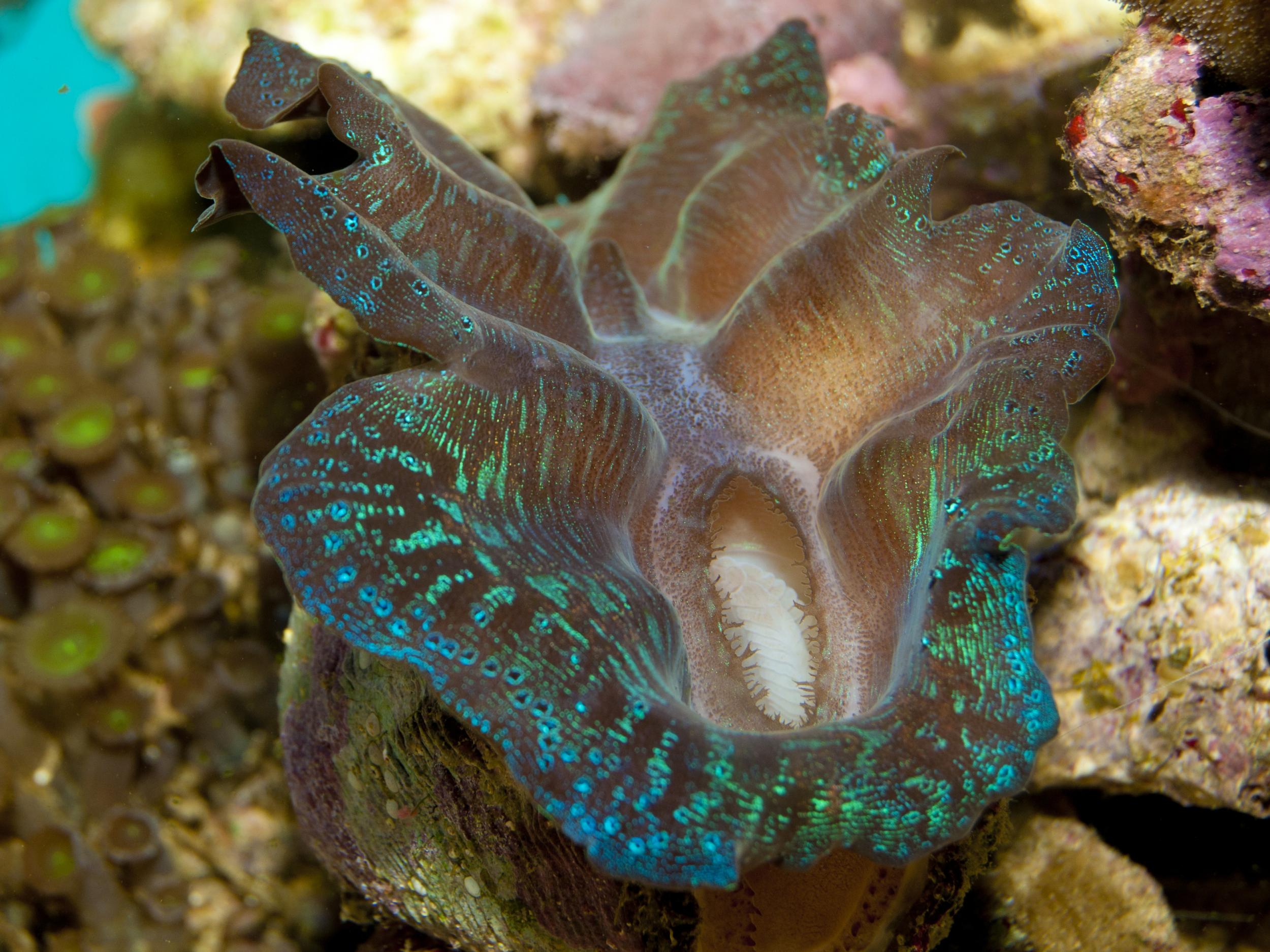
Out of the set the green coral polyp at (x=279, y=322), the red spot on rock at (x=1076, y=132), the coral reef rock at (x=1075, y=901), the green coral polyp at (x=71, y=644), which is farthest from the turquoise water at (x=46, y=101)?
the coral reef rock at (x=1075, y=901)

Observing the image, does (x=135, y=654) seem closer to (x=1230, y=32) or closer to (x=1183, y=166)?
(x=1183, y=166)

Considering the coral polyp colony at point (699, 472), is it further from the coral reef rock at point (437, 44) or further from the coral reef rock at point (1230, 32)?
the coral reef rock at point (437, 44)

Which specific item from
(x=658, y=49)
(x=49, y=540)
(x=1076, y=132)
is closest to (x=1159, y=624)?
(x=1076, y=132)

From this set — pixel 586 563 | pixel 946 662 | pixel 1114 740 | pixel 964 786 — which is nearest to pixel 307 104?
pixel 586 563

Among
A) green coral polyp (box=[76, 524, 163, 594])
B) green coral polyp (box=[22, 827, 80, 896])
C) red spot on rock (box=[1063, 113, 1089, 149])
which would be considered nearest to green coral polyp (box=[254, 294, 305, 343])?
green coral polyp (box=[76, 524, 163, 594])

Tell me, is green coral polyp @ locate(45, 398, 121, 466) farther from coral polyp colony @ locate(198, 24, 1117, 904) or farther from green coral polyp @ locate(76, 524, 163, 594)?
coral polyp colony @ locate(198, 24, 1117, 904)
